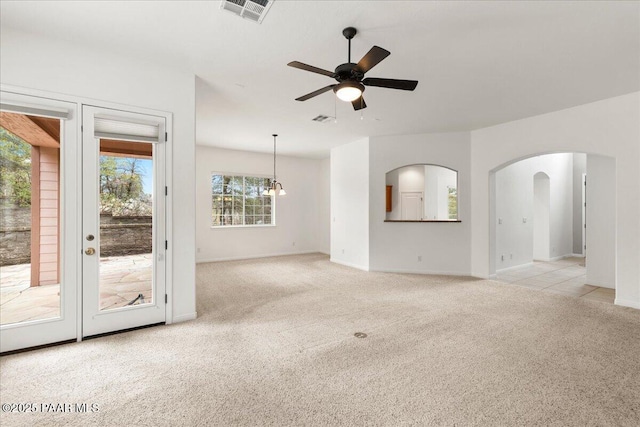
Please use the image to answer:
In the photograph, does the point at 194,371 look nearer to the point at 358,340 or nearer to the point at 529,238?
the point at 358,340

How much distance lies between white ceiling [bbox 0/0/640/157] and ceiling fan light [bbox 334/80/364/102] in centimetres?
51

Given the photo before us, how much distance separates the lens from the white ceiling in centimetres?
237

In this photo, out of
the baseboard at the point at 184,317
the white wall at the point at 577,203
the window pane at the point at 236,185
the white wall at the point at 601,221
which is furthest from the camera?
the white wall at the point at 577,203

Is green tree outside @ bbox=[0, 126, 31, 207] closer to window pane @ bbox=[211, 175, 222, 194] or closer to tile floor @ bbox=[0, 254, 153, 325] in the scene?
tile floor @ bbox=[0, 254, 153, 325]

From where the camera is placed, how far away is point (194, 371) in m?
2.37

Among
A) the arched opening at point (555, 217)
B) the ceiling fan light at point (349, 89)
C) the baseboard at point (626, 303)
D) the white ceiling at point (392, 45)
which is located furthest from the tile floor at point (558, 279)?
the ceiling fan light at point (349, 89)

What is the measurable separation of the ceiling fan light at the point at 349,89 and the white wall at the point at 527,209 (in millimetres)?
4725

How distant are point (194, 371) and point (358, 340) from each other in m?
1.50

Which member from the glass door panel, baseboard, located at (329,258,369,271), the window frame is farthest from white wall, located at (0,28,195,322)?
the window frame

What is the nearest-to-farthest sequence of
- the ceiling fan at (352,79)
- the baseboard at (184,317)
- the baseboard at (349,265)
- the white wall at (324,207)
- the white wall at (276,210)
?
1. the ceiling fan at (352,79)
2. the baseboard at (184,317)
3. the baseboard at (349,265)
4. the white wall at (276,210)
5. the white wall at (324,207)

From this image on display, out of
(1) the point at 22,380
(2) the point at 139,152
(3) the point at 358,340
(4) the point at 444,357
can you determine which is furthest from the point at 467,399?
(2) the point at 139,152

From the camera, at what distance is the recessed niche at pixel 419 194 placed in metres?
7.79

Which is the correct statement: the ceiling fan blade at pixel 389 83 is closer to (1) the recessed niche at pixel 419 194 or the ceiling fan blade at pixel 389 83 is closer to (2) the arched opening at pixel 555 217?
(2) the arched opening at pixel 555 217

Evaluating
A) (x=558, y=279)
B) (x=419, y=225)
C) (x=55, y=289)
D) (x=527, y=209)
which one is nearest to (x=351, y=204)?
(x=419, y=225)
